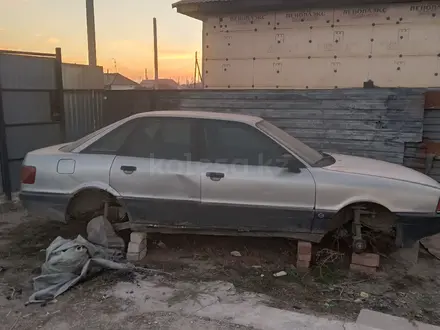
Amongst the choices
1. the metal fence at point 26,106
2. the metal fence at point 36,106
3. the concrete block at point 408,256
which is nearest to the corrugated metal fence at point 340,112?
the metal fence at point 36,106

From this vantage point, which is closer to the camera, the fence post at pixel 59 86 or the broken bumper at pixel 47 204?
the broken bumper at pixel 47 204

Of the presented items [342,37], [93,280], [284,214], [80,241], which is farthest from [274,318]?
[342,37]

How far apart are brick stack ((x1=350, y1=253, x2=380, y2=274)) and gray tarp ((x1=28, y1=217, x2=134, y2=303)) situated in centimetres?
231

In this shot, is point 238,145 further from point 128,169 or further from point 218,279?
point 218,279

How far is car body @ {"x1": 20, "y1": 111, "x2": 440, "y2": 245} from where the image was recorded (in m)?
3.92

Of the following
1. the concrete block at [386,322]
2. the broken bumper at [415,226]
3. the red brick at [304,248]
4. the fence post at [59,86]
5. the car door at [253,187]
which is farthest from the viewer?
the fence post at [59,86]

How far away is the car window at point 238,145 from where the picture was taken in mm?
4113

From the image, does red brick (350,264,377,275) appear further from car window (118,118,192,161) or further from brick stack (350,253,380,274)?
car window (118,118,192,161)

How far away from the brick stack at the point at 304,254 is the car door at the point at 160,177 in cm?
116

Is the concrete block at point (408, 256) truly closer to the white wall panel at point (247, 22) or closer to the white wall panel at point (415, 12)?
the white wall panel at point (415, 12)

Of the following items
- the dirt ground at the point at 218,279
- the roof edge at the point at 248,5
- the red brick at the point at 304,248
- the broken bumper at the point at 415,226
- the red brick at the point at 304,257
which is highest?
the roof edge at the point at 248,5

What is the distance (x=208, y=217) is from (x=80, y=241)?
4.26 feet

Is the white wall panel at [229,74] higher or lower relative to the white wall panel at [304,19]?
lower

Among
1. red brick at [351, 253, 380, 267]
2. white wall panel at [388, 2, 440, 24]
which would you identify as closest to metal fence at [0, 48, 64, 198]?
red brick at [351, 253, 380, 267]
